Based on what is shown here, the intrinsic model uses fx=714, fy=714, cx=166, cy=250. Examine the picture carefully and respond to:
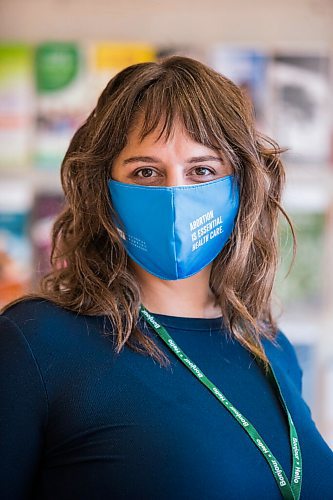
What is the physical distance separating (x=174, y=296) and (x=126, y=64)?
4.23 ft

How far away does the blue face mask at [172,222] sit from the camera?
1333mm

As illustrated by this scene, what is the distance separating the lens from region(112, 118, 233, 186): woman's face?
4.36 ft

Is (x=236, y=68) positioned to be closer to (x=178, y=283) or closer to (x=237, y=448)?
(x=178, y=283)

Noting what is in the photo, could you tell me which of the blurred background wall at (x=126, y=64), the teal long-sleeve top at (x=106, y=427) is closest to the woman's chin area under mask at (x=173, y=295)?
the teal long-sleeve top at (x=106, y=427)

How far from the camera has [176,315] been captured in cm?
145

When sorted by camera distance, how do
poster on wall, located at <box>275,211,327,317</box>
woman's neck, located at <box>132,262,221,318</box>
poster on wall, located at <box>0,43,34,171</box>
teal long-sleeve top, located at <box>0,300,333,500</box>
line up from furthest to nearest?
1. poster on wall, located at <box>275,211,327,317</box>
2. poster on wall, located at <box>0,43,34,171</box>
3. woman's neck, located at <box>132,262,221,318</box>
4. teal long-sleeve top, located at <box>0,300,333,500</box>

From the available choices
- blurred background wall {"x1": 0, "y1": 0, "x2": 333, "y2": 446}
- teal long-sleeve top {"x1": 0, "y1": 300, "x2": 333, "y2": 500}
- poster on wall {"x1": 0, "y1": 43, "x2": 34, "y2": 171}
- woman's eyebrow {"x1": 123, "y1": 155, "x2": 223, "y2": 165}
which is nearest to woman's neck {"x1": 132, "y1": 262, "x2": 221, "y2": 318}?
teal long-sleeve top {"x1": 0, "y1": 300, "x2": 333, "y2": 500}

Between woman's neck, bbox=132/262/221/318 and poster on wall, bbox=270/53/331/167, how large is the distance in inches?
47.6

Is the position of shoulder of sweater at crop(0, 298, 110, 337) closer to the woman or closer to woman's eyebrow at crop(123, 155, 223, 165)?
the woman

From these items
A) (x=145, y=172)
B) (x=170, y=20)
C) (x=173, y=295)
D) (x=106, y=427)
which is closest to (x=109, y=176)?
(x=145, y=172)

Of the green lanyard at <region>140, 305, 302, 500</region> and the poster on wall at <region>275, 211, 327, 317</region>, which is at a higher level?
the green lanyard at <region>140, 305, 302, 500</region>

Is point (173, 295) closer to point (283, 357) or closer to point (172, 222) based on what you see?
point (172, 222)

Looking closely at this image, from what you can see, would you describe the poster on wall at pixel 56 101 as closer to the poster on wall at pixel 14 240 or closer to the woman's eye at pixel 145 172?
the poster on wall at pixel 14 240

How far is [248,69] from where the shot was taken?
2.53 m
